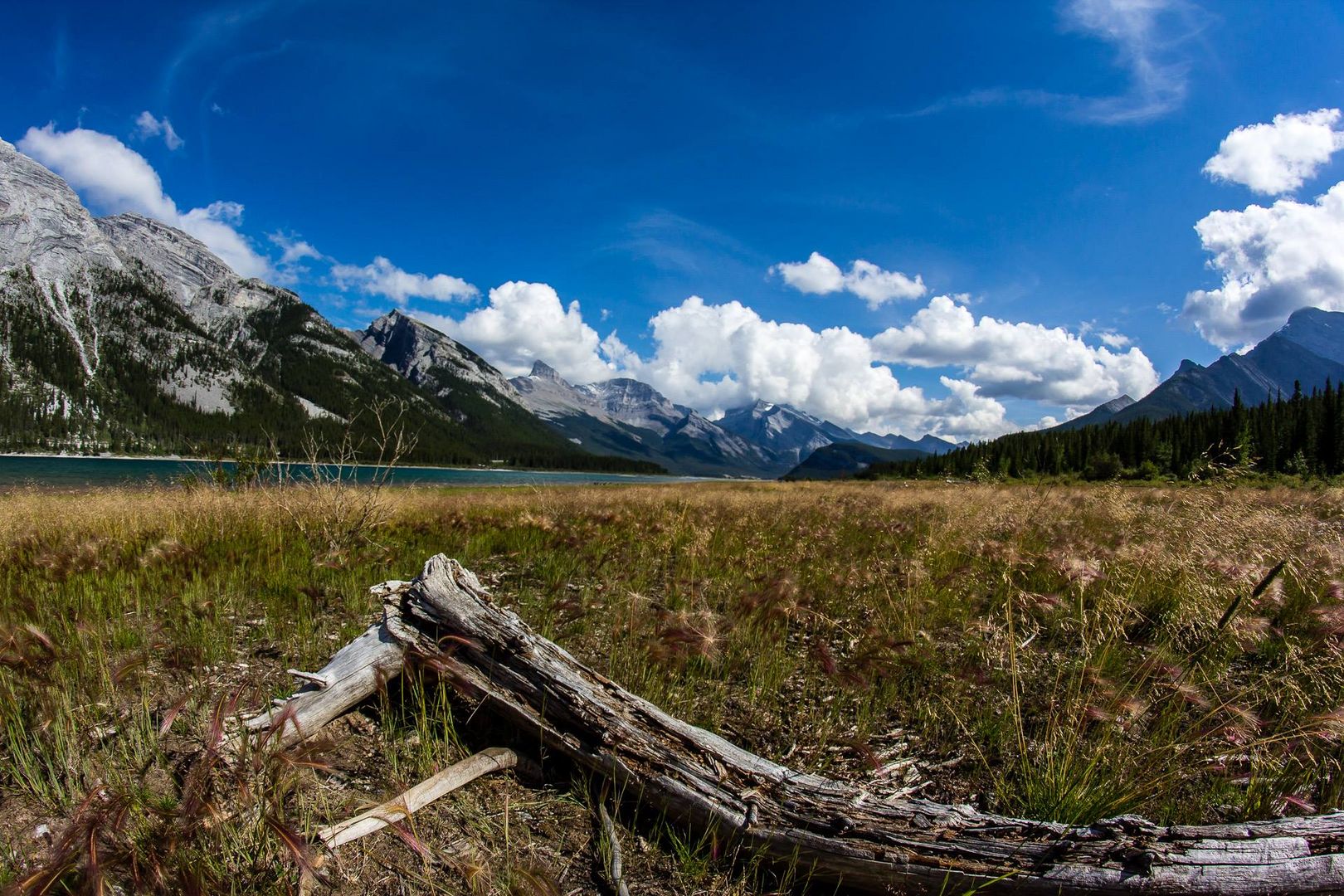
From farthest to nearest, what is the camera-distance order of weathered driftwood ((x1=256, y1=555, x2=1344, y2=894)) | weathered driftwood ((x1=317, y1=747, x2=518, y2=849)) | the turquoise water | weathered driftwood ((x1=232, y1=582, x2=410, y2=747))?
the turquoise water, weathered driftwood ((x1=232, y1=582, x2=410, y2=747)), weathered driftwood ((x1=317, y1=747, x2=518, y2=849)), weathered driftwood ((x1=256, y1=555, x2=1344, y2=894))

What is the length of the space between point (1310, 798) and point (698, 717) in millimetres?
3353

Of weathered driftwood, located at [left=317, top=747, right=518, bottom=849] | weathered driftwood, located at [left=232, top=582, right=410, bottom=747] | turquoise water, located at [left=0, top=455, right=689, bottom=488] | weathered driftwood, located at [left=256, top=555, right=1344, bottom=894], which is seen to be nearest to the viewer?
weathered driftwood, located at [left=256, top=555, right=1344, bottom=894]

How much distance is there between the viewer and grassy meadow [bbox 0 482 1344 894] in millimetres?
2252

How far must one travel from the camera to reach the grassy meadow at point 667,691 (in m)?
2.25

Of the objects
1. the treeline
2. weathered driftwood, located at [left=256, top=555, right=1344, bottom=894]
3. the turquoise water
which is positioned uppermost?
the treeline

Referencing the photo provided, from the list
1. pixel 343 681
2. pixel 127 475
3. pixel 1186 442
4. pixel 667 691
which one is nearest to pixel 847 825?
pixel 667 691

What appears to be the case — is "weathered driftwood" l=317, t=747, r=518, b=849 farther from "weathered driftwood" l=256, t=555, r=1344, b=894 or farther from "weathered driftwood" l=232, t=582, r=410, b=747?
"weathered driftwood" l=232, t=582, r=410, b=747

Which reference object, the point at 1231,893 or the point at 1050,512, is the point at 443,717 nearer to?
the point at 1231,893

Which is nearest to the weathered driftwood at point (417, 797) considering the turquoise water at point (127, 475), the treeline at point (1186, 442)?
the turquoise water at point (127, 475)

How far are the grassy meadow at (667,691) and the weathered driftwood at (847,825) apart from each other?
0.74 feet

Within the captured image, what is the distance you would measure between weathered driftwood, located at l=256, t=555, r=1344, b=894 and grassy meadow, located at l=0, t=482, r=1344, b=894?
0.23 metres

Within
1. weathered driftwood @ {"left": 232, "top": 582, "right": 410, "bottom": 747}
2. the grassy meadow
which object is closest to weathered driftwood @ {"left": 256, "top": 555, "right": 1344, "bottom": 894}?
weathered driftwood @ {"left": 232, "top": 582, "right": 410, "bottom": 747}

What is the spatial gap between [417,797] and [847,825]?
205cm

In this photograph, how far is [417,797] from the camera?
8.50ft
